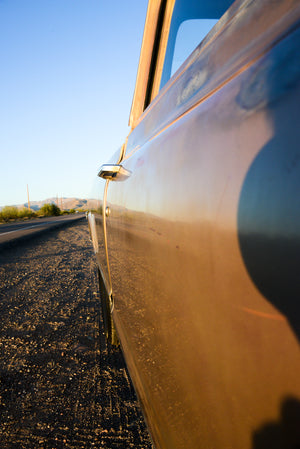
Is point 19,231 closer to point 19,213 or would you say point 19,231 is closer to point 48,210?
point 19,213

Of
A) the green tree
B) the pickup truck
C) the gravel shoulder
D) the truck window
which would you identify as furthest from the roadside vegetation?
the pickup truck

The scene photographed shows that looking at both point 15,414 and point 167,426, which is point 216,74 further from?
point 15,414

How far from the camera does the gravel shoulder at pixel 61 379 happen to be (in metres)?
1.46

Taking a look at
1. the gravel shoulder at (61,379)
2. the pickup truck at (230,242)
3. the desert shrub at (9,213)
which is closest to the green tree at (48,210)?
the desert shrub at (9,213)

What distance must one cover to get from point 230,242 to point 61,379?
197 centimetres

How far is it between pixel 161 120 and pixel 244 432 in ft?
2.87

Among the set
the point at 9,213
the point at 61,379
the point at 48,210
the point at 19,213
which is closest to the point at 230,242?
the point at 61,379

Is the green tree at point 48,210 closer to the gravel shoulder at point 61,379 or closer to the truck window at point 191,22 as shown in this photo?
the gravel shoulder at point 61,379

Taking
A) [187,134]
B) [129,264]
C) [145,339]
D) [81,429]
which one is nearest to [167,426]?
[145,339]

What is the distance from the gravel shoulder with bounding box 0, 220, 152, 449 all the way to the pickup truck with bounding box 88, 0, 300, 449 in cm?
86

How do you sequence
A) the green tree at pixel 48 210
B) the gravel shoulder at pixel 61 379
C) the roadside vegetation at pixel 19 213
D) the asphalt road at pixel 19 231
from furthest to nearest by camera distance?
the green tree at pixel 48 210 < the roadside vegetation at pixel 19 213 < the asphalt road at pixel 19 231 < the gravel shoulder at pixel 61 379

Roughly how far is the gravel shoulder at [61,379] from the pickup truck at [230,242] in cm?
86

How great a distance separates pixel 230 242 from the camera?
1.40ft

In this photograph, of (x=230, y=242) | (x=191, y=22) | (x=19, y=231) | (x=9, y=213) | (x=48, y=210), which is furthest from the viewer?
(x=48, y=210)
